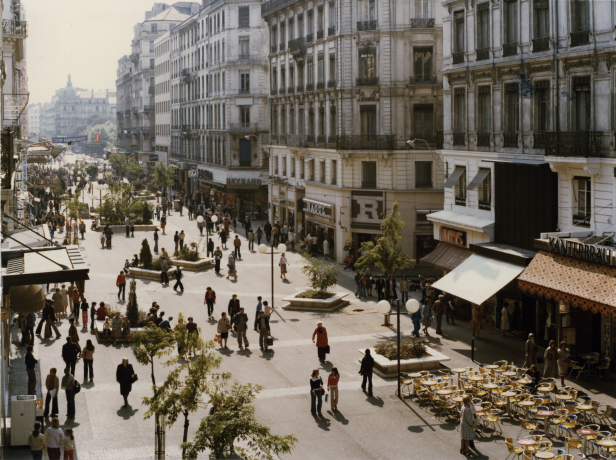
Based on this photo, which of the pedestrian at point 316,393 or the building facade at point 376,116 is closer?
the pedestrian at point 316,393

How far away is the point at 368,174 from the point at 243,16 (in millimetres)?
36360

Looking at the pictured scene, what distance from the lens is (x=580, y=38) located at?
2597 centimetres

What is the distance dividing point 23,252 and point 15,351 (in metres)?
7.46

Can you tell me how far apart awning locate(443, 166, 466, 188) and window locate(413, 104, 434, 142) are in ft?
41.3

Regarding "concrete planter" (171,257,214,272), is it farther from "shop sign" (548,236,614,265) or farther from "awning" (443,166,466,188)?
"shop sign" (548,236,614,265)

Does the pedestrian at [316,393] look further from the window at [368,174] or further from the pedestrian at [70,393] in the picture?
the window at [368,174]

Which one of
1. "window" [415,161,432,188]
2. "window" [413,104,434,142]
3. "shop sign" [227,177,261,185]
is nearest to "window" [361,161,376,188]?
"window" [415,161,432,188]

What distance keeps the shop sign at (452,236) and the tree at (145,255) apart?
1662 centimetres

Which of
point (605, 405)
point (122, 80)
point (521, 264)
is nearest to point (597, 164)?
point (521, 264)

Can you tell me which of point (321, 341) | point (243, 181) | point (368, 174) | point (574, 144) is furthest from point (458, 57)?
point (243, 181)

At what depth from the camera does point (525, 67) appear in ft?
96.0

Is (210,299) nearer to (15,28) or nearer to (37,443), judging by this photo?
(37,443)

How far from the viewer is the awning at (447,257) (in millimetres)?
33312

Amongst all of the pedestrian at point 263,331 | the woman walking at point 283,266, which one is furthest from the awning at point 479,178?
the woman walking at point 283,266
